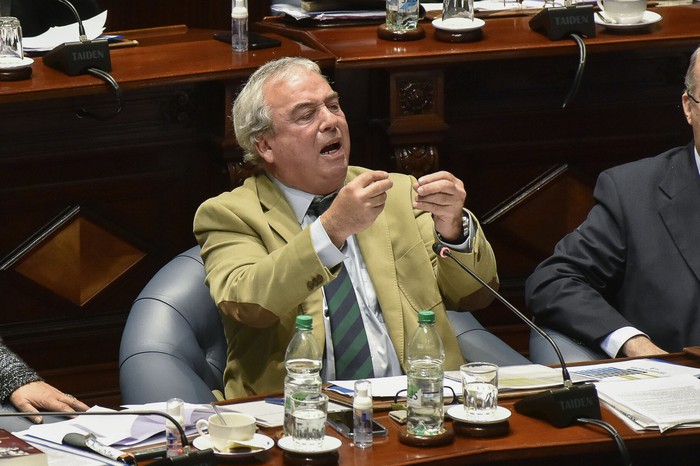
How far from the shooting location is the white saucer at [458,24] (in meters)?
3.65

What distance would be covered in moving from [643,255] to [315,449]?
49.3 inches

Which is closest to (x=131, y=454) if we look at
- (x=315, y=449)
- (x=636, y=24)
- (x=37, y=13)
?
(x=315, y=449)

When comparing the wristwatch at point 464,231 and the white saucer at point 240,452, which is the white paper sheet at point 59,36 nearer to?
the wristwatch at point 464,231

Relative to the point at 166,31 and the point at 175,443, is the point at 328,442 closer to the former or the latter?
the point at 175,443

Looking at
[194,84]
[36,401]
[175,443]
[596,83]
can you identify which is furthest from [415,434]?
[596,83]

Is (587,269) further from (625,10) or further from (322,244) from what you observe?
(625,10)

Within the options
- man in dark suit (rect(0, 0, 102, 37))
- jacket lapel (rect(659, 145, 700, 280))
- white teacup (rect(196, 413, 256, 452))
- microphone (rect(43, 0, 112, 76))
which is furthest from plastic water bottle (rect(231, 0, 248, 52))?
white teacup (rect(196, 413, 256, 452))

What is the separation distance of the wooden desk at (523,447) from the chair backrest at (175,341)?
1.79ft

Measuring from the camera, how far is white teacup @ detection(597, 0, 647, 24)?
146 inches

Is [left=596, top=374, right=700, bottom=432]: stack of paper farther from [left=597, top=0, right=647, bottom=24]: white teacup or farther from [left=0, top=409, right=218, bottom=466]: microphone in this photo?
[left=597, top=0, right=647, bottom=24]: white teacup

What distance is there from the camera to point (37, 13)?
382cm

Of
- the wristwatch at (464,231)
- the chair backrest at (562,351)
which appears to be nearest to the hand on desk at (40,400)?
the wristwatch at (464,231)

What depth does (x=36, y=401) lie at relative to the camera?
2574 millimetres

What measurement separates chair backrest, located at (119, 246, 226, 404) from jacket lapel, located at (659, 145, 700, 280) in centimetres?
107
